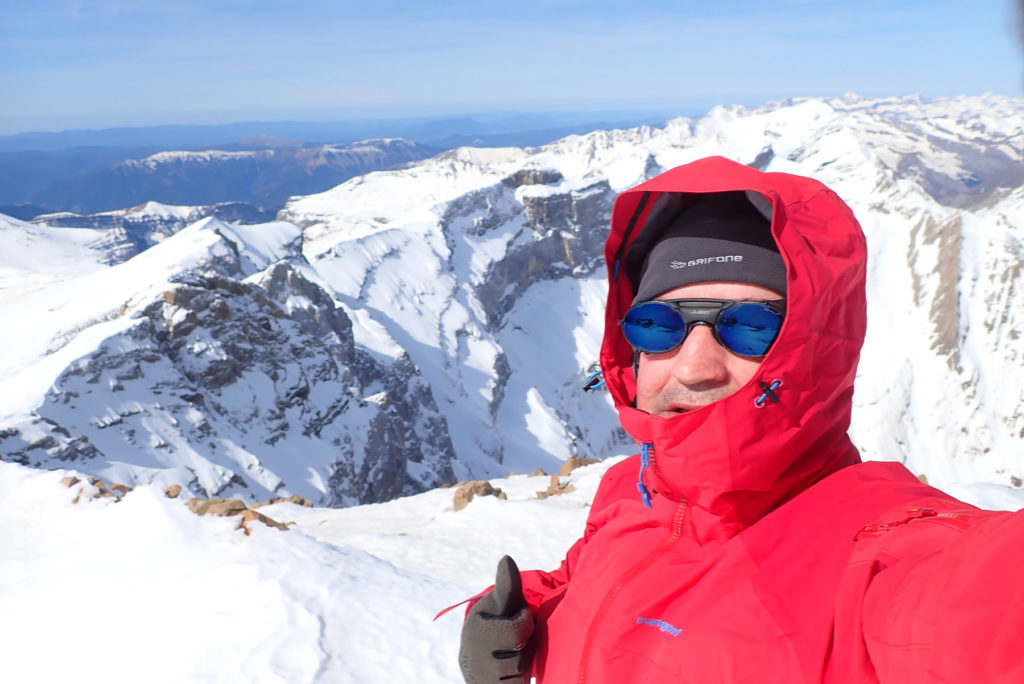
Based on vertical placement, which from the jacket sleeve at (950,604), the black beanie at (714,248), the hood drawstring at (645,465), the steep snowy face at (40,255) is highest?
the black beanie at (714,248)

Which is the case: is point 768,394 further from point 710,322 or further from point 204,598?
point 204,598

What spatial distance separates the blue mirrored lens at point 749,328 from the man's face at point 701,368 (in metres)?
0.04

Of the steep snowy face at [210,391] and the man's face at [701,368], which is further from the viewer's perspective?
the steep snowy face at [210,391]

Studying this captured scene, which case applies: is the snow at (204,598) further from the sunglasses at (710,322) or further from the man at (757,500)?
the sunglasses at (710,322)

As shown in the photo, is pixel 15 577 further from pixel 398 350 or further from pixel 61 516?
pixel 398 350

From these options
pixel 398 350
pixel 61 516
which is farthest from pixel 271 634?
pixel 398 350

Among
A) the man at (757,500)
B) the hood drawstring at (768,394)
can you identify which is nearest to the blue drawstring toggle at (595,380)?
the man at (757,500)

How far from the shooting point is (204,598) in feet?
20.9

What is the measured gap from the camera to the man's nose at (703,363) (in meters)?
2.12

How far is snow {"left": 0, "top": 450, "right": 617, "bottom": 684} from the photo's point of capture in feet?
18.5

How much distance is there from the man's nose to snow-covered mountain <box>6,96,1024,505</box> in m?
1.06

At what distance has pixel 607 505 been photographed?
290 centimetres

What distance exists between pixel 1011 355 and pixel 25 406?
16445cm

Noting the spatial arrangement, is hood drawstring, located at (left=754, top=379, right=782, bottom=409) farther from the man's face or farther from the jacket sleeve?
the jacket sleeve
